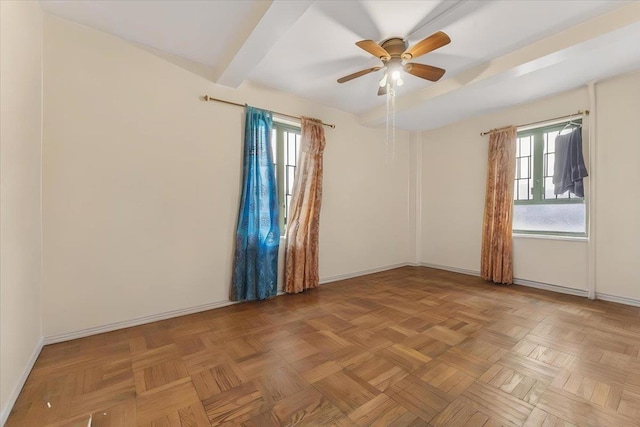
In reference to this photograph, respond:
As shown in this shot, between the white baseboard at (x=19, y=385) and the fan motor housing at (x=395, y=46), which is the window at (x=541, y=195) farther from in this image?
the white baseboard at (x=19, y=385)

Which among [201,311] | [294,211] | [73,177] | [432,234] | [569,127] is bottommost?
[201,311]

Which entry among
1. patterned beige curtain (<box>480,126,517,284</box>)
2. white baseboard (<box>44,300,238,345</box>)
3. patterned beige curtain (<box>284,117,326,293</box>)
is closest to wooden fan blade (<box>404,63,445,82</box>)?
patterned beige curtain (<box>284,117,326,293</box>)

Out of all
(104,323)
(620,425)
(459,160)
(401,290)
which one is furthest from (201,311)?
(459,160)

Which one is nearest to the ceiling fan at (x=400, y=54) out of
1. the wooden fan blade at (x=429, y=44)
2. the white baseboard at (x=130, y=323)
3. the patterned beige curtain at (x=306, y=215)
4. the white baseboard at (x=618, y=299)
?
the wooden fan blade at (x=429, y=44)

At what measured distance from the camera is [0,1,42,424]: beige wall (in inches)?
53.9

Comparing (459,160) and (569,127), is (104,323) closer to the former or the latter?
(459,160)

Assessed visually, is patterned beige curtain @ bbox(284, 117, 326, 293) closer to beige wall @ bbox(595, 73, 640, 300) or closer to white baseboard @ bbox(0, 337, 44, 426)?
white baseboard @ bbox(0, 337, 44, 426)

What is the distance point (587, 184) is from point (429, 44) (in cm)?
287

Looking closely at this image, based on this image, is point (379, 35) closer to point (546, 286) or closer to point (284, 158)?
point (284, 158)

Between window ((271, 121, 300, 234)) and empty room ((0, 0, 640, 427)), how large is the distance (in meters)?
0.04

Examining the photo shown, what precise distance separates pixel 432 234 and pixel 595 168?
2368 mm

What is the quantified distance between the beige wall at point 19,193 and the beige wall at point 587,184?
5214 mm

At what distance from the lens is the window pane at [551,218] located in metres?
3.35

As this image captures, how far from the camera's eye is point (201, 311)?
278cm
